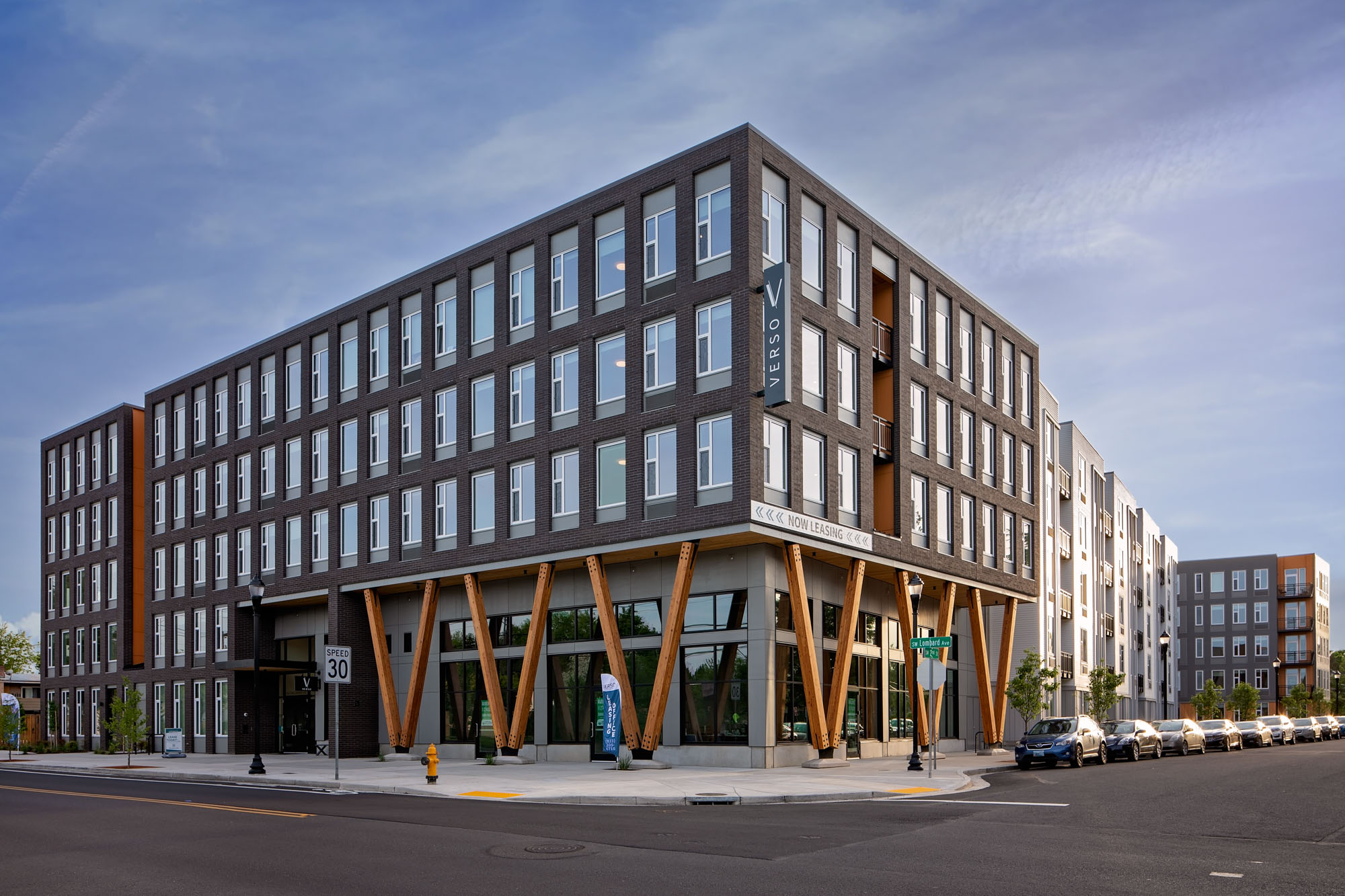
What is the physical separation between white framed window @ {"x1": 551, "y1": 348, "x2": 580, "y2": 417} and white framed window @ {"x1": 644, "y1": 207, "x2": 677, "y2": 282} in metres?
3.83

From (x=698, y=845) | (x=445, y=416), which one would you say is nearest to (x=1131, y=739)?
(x=445, y=416)

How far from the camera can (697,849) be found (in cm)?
1457

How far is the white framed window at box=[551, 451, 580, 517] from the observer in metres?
37.8

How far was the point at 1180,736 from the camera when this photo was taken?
Answer: 155 feet

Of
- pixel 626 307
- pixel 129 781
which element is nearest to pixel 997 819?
pixel 626 307

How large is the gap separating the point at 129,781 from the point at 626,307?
19.7 metres

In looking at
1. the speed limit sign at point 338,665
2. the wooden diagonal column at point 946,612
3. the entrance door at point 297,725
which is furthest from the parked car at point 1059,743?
the entrance door at point 297,725

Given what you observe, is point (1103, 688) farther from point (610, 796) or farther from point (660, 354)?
point (610, 796)

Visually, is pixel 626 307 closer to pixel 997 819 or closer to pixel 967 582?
pixel 967 582

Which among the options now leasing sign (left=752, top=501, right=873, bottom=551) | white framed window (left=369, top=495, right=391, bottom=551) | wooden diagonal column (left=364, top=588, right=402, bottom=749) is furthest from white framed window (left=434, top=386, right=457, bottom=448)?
now leasing sign (left=752, top=501, right=873, bottom=551)

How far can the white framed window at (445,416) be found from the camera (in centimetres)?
4303

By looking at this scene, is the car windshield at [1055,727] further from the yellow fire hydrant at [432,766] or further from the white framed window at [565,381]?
the yellow fire hydrant at [432,766]

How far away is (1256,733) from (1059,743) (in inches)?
1119

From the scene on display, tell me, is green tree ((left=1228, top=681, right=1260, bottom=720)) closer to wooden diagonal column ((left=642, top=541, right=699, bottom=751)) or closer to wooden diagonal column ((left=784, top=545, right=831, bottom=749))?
wooden diagonal column ((left=784, top=545, right=831, bottom=749))
